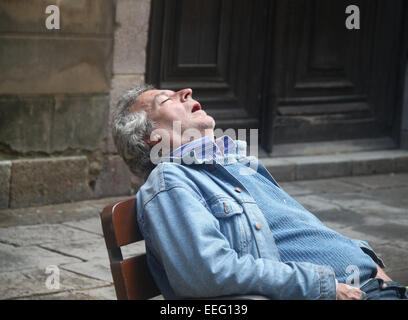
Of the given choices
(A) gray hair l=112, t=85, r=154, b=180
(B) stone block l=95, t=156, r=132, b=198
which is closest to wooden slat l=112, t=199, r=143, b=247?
(A) gray hair l=112, t=85, r=154, b=180

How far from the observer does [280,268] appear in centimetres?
240

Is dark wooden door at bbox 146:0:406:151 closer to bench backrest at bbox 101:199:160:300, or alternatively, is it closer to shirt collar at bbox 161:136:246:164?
shirt collar at bbox 161:136:246:164

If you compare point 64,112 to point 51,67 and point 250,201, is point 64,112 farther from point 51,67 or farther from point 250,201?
point 250,201

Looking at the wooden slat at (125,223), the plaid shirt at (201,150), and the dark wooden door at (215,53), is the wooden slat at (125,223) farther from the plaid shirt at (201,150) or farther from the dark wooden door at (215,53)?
the dark wooden door at (215,53)

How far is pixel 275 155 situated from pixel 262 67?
0.87 metres

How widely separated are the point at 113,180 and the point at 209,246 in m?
4.42

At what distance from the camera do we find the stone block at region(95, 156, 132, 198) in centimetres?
664

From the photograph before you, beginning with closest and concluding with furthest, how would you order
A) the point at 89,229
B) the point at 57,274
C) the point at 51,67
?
the point at 57,274 < the point at 89,229 < the point at 51,67

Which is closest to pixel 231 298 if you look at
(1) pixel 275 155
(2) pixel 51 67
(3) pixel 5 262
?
(3) pixel 5 262

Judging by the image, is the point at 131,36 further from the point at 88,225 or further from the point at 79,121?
the point at 88,225

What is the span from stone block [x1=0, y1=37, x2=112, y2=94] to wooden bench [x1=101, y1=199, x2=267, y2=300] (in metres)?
3.79

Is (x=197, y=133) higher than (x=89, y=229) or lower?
higher

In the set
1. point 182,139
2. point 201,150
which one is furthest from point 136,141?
point 201,150
